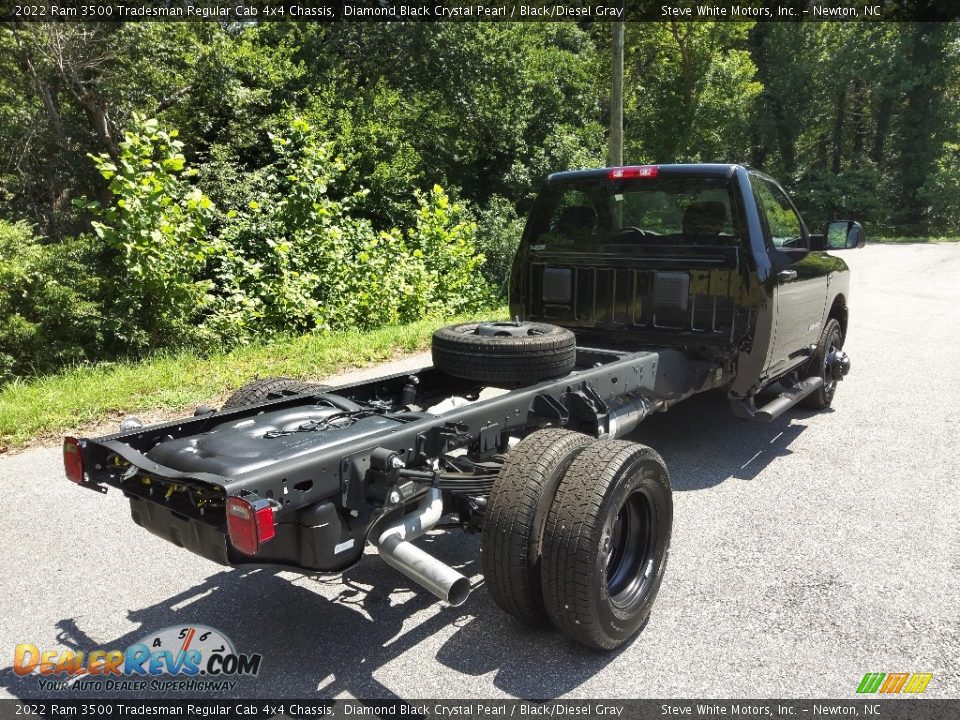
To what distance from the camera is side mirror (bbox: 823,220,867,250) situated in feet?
20.1

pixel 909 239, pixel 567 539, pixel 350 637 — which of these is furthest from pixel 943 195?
pixel 350 637

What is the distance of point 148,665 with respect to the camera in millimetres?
3020

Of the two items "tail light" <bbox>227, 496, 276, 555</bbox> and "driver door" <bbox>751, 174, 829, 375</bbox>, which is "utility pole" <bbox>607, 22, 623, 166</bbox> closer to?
"driver door" <bbox>751, 174, 829, 375</bbox>

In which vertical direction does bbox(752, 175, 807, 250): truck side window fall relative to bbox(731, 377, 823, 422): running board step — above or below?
above

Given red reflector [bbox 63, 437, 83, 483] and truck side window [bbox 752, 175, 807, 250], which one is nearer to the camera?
red reflector [bbox 63, 437, 83, 483]

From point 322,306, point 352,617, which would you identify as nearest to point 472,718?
point 352,617

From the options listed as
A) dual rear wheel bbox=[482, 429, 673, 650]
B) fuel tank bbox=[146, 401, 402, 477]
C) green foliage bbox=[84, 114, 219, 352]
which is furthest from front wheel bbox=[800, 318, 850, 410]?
green foliage bbox=[84, 114, 219, 352]

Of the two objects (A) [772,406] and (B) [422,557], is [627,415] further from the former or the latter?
(B) [422,557]

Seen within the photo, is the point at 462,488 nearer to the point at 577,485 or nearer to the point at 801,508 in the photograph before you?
the point at 577,485

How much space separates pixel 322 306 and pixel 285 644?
7963mm

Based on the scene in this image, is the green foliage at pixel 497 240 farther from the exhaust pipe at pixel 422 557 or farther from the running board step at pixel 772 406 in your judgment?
the exhaust pipe at pixel 422 557

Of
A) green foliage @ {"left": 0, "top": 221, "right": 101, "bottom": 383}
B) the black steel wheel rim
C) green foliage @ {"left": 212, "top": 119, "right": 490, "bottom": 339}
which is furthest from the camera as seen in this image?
green foliage @ {"left": 212, "top": 119, "right": 490, "bottom": 339}

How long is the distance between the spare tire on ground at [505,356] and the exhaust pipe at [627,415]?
1.40ft

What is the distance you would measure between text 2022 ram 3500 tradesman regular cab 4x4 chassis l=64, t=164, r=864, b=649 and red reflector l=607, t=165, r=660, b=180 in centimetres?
3
